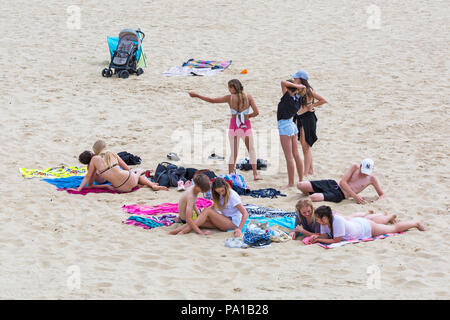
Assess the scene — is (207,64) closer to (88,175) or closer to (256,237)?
(88,175)

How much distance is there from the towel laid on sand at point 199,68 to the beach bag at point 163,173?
18.6ft

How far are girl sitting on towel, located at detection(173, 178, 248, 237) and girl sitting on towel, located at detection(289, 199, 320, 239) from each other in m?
0.58

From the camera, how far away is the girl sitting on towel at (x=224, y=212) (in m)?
7.44

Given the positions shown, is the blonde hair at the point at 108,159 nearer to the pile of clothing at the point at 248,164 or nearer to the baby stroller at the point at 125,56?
the pile of clothing at the point at 248,164

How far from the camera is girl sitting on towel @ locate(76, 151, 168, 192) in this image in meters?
8.79

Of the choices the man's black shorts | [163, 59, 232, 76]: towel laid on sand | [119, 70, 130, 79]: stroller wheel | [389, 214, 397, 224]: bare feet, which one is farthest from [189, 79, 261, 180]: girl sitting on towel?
[119, 70, 130, 79]: stroller wheel

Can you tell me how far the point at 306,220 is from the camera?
7289 millimetres

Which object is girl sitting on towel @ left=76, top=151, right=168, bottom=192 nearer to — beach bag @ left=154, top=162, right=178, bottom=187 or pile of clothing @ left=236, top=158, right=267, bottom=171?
beach bag @ left=154, top=162, right=178, bottom=187

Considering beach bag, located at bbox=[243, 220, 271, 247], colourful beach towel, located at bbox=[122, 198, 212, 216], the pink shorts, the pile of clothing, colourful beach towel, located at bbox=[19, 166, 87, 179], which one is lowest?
beach bag, located at bbox=[243, 220, 271, 247]

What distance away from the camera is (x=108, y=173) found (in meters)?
8.80

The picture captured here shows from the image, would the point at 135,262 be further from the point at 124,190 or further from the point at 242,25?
the point at 242,25

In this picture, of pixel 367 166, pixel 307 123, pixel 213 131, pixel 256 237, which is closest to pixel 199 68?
pixel 213 131

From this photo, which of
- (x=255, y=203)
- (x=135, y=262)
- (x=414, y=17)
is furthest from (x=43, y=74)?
(x=414, y=17)

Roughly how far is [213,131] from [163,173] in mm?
2599
